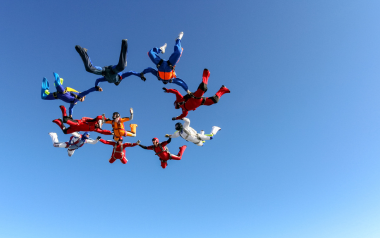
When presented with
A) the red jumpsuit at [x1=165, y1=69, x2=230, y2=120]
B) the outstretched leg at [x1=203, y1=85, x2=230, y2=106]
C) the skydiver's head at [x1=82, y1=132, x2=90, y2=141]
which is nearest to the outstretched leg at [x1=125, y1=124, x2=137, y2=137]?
the red jumpsuit at [x1=165, y1=69, x2=230, y2=120]

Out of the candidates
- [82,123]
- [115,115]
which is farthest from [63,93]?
[115,115]

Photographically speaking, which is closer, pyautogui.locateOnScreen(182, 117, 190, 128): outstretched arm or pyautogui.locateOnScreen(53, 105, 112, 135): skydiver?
pyautogui.locateOnScreen(53, 105, 112, 135): skydiver

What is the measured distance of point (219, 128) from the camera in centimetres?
1489

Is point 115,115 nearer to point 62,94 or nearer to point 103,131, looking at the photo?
point 103,131

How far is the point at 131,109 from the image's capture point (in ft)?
40.4

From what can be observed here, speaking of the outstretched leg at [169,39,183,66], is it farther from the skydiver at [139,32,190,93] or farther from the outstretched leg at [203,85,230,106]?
the outstretched leg at [203,85,230,106]

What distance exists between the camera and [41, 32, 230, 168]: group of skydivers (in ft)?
34.4

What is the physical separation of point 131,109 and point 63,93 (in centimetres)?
348

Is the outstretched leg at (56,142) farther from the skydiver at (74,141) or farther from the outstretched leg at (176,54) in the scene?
the outstretched leg at (176,54)

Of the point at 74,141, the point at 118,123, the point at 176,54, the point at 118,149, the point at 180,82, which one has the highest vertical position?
the point at 176,54

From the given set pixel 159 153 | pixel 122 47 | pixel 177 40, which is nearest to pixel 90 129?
pixel 159 153

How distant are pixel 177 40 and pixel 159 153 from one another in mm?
7011

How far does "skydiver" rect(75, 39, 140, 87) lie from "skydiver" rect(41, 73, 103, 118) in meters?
1.03

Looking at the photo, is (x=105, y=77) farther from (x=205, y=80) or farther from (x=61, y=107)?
(x=205, y=80)
